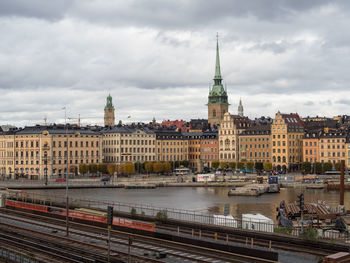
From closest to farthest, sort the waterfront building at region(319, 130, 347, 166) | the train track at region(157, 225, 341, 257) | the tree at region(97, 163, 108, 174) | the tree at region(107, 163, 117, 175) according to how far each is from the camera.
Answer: the train track at region(157, 225, 341, 257)
the tree at region(97, 163, 108, 174)
the tree at region(107, 163, 117, 175)
the waterfront building at region(319, 130, 347, 166)

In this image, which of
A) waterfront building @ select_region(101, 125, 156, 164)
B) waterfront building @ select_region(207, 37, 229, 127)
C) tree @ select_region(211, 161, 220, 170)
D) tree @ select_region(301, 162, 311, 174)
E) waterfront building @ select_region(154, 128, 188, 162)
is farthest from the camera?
waterfront building @ select_region(207, 37, 229, 127)

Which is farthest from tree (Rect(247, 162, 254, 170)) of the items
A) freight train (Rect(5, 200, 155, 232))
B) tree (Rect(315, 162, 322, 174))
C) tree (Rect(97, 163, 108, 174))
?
freight train (Rect(5, 200, 155, 232))

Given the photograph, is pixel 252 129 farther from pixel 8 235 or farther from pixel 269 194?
pixel 8 235

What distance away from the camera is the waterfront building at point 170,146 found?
133m

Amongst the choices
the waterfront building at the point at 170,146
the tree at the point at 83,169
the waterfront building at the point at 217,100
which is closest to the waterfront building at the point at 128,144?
the waterfront building at the point at 170,146

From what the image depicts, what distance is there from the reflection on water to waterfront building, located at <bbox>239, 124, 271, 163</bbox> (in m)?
31.2

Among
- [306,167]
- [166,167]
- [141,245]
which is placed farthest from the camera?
[166,167]

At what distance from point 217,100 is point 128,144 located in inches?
1548

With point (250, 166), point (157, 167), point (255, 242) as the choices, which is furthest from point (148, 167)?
point (255, 242)

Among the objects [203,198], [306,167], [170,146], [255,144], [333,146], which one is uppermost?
[255,144]

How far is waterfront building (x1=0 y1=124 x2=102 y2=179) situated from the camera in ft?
369

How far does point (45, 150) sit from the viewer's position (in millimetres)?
112750

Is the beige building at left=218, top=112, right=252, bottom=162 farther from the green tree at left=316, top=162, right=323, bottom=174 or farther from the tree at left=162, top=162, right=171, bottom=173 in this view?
the green tree at left=316, top=162, right=323, bottom=174

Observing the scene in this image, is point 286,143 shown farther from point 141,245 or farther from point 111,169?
point 141,245
